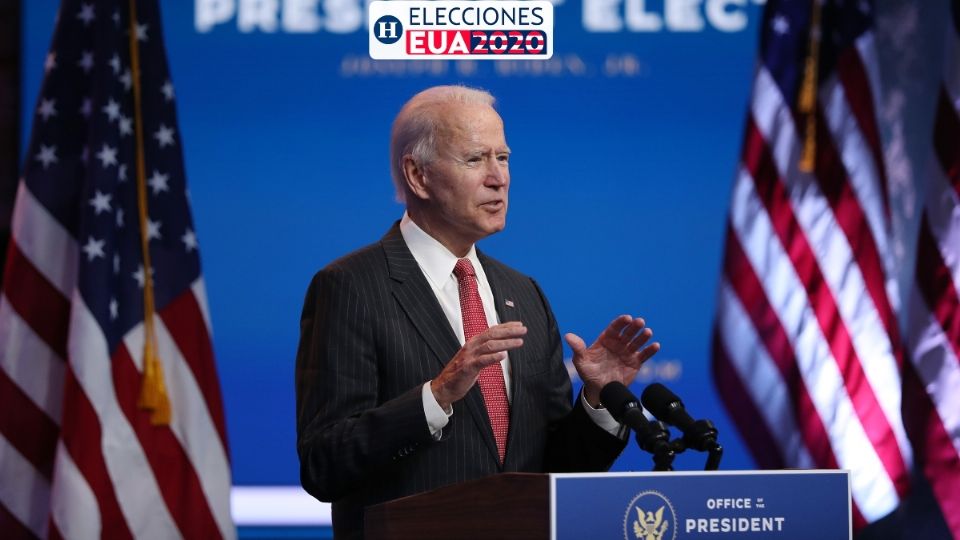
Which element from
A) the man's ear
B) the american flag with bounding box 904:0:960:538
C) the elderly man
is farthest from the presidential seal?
the american flag with bounding box 904:0:960:538

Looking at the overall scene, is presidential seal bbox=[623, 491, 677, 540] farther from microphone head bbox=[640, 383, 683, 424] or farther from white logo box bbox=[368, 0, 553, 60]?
white logo box bbox=[368, 0, 553, 60]

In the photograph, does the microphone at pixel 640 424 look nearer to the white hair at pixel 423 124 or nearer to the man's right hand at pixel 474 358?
the man's right hand at pixel 474 358

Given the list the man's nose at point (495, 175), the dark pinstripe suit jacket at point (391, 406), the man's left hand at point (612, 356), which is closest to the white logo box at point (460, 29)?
the man's nose at point (495, 175)

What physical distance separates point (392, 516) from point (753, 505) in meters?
0.66

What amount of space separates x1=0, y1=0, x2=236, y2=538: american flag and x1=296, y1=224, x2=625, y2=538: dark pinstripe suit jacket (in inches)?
65.9

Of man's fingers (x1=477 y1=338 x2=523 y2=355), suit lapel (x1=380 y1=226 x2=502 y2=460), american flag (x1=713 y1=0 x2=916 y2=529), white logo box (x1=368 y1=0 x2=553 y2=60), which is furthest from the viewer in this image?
american flag (x1=713 y1=0 x2=916 y2=529)

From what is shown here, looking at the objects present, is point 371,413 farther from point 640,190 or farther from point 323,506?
point 640,190

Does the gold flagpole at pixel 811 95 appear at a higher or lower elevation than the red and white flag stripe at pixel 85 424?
higher

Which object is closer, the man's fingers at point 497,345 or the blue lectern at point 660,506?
the blue lectern at point 660,506

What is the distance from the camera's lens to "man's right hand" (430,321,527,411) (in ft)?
6.94

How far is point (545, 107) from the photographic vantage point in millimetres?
4410

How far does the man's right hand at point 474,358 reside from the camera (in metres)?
2.12

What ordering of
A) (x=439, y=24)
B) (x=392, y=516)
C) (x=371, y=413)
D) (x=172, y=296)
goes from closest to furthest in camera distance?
(x=392, y=516) < (x=371, y=413) < (x=439, y=24) < (x=172, y=296)

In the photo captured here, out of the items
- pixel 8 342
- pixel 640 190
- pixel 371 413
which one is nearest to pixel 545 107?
pixel 640 190
